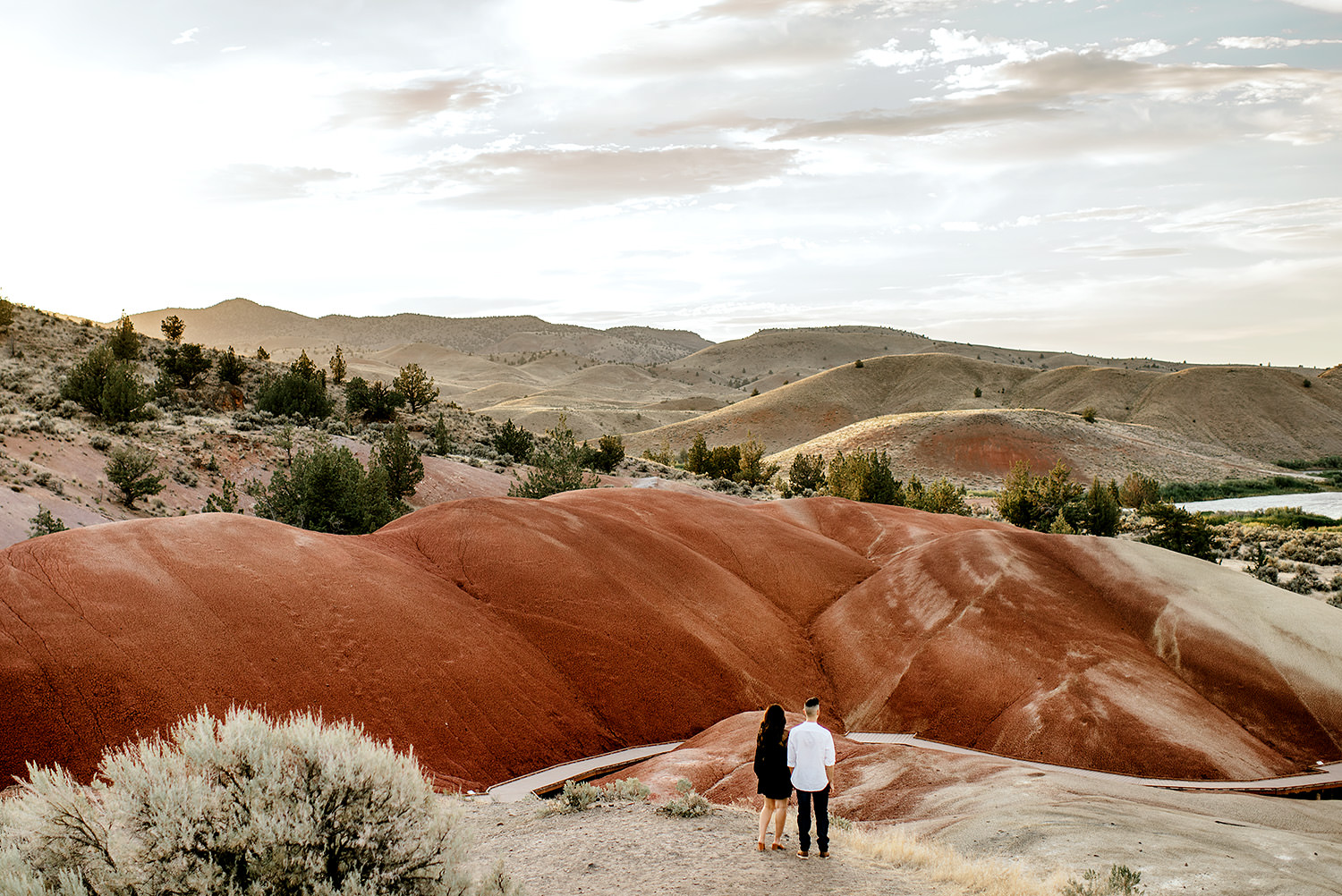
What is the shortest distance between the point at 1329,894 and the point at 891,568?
1668 cm

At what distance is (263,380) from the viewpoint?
5294cm

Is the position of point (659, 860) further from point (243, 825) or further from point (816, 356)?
point (816, 356)

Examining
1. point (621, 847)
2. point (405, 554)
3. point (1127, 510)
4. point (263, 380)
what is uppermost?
point (263, 380)

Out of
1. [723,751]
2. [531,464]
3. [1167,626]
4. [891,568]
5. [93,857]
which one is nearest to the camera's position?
[93,857]

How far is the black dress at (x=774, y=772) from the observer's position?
9.80 m

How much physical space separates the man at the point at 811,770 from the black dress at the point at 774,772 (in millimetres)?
80

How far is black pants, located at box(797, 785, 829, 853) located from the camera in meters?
9.48

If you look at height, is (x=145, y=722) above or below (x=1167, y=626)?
above

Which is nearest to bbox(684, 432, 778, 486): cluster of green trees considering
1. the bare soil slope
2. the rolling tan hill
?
A: the rolling tan hill

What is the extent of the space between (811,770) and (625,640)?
10584 millimetres

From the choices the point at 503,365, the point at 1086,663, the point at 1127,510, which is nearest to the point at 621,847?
the point at 1086,663

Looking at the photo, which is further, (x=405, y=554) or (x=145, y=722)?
(x=405, y=554)

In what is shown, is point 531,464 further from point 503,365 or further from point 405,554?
point 503,365

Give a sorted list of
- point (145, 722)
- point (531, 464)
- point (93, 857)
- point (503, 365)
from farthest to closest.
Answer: point (503, 365), point (531, 464), point (145, 722), point (93, 857)
